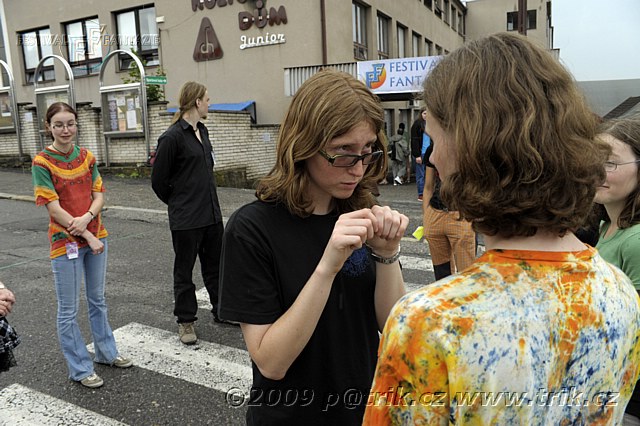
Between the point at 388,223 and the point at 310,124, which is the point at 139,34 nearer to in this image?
the point at 310,124

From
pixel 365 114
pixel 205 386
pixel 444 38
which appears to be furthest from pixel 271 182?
pixel 444 38

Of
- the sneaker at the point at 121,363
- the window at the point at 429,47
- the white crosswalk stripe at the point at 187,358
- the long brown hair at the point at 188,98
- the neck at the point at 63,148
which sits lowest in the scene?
the white crosswalk stripe at the point at 187,358

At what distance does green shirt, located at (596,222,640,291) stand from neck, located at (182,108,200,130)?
3.44 m

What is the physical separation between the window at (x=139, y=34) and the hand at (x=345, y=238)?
19759mm

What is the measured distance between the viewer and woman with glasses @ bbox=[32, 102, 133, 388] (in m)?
3.62

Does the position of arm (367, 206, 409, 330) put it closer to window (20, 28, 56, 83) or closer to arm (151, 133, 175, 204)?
arm (151, 133, 175, 204)

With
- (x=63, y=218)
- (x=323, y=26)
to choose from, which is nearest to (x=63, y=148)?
(x=63, y=218)

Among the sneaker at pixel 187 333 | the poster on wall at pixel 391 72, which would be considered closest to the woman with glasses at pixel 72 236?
the sneaker at pixel 187 333

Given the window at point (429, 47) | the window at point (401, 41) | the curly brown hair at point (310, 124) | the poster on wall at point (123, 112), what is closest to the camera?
the curly brown hair at point (310, 124)

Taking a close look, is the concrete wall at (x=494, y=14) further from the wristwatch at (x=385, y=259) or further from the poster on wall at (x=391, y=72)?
the wristwatch at (x=385, y=259)

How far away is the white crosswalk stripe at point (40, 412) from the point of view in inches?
127

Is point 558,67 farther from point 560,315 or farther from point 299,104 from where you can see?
point 299,104

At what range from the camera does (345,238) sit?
4.38 feet

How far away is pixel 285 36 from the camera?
16844 mm
